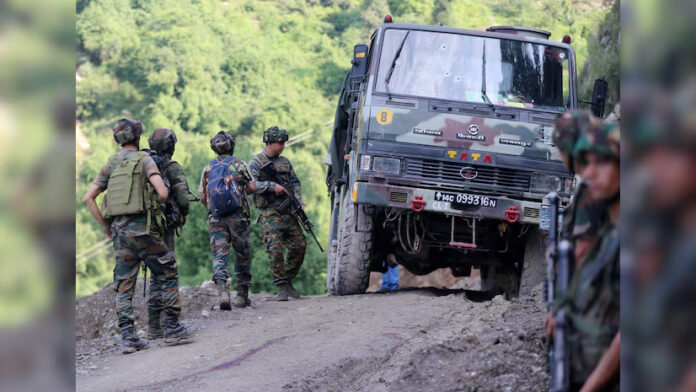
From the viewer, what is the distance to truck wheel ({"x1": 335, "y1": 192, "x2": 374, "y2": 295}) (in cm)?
952

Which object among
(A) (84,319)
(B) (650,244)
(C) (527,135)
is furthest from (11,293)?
(A) (84,319)

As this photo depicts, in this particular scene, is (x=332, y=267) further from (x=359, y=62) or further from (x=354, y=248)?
(x=359, y=62)

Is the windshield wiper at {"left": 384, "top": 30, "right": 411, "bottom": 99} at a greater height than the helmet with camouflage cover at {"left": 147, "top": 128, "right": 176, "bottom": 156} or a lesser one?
Answer: greater

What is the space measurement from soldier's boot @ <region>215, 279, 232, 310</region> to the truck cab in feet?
4.13

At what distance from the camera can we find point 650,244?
2.30 metres

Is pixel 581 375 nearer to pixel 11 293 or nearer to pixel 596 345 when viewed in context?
pixel 596 345

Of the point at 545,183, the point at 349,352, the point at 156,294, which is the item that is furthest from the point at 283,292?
the point at 349,352

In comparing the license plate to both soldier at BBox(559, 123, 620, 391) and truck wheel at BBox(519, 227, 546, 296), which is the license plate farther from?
soldier at BBox(559, 123, 620, 391)

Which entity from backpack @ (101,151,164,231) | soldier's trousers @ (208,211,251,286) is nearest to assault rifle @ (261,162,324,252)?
soldier's trousers @ (208,211,251,286)

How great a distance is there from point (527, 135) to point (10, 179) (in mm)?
6841

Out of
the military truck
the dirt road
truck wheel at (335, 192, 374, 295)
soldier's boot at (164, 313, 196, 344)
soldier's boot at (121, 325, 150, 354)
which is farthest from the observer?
truck wheel at (335, 192, 374, 295)

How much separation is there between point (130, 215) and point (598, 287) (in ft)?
15.6

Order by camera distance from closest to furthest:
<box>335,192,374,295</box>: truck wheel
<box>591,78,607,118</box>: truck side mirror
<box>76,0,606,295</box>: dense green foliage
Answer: <box>591,78,607,118</box>: truck side mirror → <box>335,192,374,295</box>: truck wheel → <box>76,0,606,295</box>: dense green foliage

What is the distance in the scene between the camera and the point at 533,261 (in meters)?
9.50
